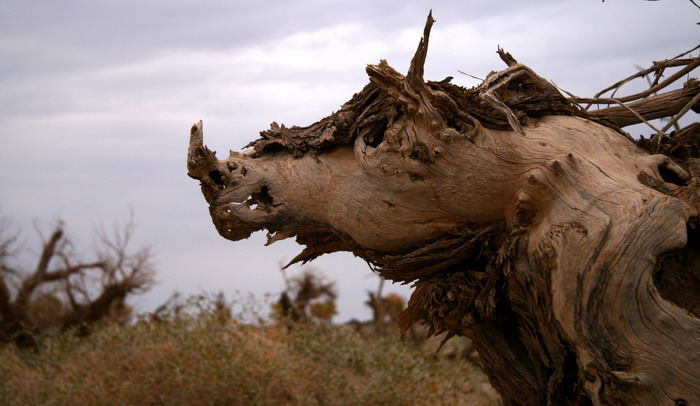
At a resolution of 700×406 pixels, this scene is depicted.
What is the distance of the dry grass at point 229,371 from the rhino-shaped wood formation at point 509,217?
4.50 metres

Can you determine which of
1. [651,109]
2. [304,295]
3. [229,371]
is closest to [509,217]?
[651,109]

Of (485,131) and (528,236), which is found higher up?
(485,131)

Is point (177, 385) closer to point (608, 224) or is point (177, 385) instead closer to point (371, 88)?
→ point (371, 88)

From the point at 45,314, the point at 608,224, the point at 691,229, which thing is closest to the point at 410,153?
the point at 608,224

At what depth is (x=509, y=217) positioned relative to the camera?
3775 millimetres

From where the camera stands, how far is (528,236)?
143 inches

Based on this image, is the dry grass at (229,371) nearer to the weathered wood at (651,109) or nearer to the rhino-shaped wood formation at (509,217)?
the rhino-shaped wood formation at (509,217)

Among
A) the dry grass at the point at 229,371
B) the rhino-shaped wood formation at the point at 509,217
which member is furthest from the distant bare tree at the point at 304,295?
the rhino-shaped wood formation at the point at 509,217

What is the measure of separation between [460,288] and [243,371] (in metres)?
5.26

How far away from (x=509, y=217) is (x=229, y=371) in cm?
571

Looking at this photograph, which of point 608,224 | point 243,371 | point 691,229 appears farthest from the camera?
point 243,371

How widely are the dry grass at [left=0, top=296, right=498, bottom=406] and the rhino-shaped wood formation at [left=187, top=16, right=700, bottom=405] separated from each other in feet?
14.8

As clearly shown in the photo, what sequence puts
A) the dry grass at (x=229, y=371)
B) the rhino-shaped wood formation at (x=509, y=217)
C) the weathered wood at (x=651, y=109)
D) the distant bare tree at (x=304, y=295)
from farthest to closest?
1. the distant bare tree at (x=304, y=295)
2. the dry grass at (x=229, y=371)
3. the weathered wood at (x=651, y=109)
4. the rhino-shaped wood formation at (x=509, y=217)

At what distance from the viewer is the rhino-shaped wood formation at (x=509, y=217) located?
3199mm
